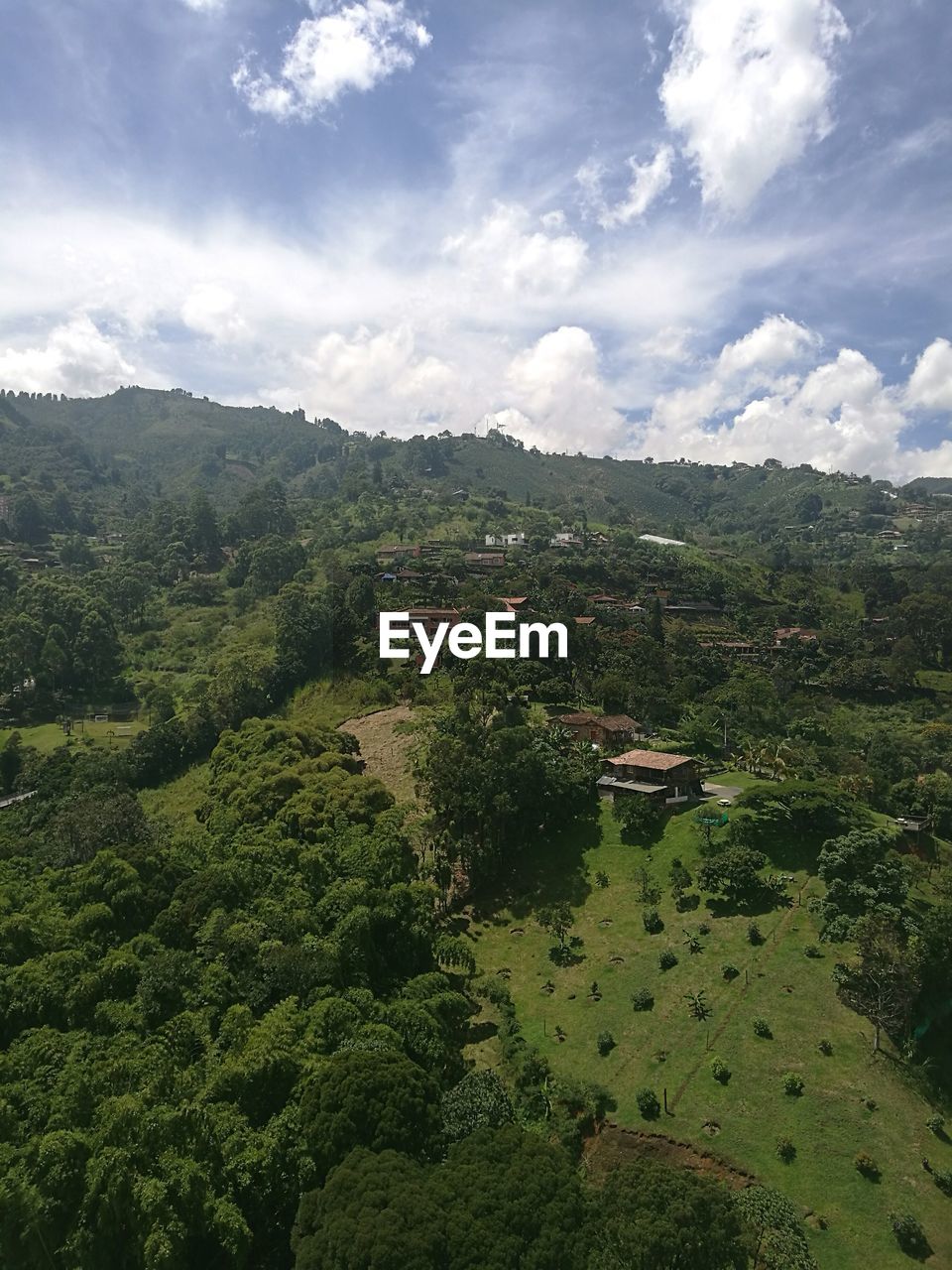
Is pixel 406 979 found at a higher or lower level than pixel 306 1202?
lower

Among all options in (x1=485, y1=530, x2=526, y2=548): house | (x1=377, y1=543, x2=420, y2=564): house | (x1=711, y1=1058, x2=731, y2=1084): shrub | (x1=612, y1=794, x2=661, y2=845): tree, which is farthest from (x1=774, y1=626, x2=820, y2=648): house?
(x1=711, y1=1058, x2=731, y2=1084): shrub

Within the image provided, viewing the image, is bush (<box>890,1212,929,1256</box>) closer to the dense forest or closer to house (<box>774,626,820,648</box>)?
the dense forest

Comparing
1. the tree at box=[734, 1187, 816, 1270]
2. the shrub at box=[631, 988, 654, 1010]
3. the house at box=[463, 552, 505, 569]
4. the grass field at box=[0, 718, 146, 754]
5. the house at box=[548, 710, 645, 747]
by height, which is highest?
the house at box=[463, 552, 505, 569]

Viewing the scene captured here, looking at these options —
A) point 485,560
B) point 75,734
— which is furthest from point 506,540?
point 75,734

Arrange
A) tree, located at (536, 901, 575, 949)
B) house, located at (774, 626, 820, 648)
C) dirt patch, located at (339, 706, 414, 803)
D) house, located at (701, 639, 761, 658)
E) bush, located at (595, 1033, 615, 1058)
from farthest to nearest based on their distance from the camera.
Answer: house, located at (774, 626, 820, 648) → house, located at (701, 639, 761, 658) → dirt patch, located at (339, 706, 414, 803) → tree, located at (536, 901, 575, 949) → bush, located at (595, 1033, 615, 1058)

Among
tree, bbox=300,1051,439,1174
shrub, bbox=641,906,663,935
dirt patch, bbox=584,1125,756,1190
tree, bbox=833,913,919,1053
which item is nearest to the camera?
tree, bbox=300,1051,439,1174

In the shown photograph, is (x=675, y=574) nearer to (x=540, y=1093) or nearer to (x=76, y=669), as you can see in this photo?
(x=76, y=669)

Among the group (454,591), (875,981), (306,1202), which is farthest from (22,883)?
(454,591)
